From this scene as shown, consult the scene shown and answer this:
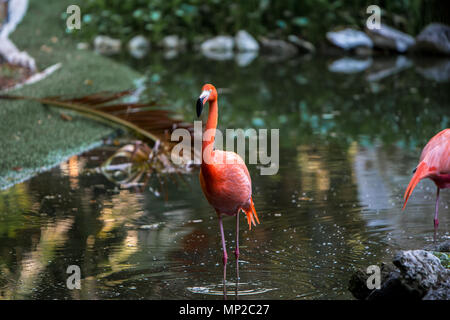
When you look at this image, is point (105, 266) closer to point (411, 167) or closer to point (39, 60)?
point (411, 167)

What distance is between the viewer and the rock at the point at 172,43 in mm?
15156

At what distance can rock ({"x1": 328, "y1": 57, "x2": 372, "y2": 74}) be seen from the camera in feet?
37.3

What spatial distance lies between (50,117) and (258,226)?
11.2 feet

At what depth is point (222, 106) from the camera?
27.9ft

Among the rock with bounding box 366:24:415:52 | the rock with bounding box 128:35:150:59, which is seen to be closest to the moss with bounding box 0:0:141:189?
the rock with bounding box 128:35:150:59

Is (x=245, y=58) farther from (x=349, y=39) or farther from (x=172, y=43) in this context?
(x=172, y=43)

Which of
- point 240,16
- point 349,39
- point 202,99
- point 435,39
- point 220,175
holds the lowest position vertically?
point 220,175

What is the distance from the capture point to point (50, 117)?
7.02 m

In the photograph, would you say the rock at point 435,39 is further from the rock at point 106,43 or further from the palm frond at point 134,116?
the palm frond at point 134,116

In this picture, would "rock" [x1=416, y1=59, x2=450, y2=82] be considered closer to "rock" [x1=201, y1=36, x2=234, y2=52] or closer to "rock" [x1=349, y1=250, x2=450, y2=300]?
"rock" [x1=201, y1=36, x2=234, y2=52]

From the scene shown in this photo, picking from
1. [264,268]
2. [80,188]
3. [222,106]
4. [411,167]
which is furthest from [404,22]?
[264,268]

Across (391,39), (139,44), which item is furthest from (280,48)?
(139,44)

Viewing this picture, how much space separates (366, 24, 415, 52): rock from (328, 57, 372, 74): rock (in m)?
0.80

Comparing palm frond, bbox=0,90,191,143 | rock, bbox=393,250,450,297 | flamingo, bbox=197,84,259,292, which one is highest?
palm frond, bbox=0,90,191,143
